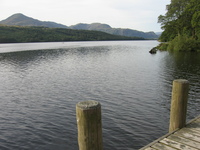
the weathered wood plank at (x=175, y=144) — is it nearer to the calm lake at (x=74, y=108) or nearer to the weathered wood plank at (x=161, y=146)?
the weathered wood plank at (x=161, y=146)

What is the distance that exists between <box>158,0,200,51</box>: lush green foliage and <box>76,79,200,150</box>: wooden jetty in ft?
186

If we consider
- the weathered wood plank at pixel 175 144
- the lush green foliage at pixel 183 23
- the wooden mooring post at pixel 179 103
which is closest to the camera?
the weathered wood plank at pixel 175 144

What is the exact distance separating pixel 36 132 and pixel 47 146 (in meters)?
1.90

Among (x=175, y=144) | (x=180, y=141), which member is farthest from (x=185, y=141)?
(x=175, y=144)

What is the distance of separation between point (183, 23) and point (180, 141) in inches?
2772

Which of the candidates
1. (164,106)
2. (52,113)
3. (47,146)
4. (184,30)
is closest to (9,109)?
(52,113)

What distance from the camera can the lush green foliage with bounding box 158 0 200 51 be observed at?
5809cm

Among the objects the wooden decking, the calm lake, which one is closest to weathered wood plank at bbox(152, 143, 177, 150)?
the wooden decking

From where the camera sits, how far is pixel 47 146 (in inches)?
400

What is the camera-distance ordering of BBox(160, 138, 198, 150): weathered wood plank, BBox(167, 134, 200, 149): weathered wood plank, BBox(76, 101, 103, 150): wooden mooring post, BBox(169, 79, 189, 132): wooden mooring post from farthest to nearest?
BBox(169, 79, 189, 132): wooden mooring post, BBox(167, 134, 200, 149): weathered wood plank, BBox(160, 138, 198, 150): weathered wood plank, BBox(76, 101, 103, 150): wooden mooring post

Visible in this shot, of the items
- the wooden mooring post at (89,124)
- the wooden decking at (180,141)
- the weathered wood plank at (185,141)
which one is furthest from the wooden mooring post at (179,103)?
the wooden mooring post at (89,124)

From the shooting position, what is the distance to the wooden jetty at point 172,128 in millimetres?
4434

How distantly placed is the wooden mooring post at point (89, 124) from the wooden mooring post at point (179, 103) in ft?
13.2

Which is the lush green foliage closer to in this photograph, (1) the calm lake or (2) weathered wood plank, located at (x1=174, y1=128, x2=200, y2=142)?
(1) the calm lake
